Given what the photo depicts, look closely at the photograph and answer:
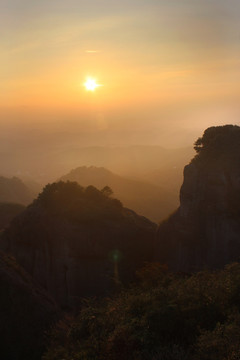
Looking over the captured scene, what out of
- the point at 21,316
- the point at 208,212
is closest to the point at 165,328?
the point at 21,316

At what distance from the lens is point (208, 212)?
96.4 ft

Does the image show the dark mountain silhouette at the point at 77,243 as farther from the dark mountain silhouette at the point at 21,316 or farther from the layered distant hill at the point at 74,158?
the layered distant hill at the point at 74,158

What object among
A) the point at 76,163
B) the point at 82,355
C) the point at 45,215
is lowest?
the point at 82,355

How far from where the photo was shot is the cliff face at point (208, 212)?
28203mm

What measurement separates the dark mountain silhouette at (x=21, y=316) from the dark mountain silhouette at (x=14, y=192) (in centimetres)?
7221

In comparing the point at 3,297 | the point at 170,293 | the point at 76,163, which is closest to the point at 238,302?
the point at 170,293

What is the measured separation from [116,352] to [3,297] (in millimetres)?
10861

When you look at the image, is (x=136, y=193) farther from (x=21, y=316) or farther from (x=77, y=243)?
(x=21, y=316)

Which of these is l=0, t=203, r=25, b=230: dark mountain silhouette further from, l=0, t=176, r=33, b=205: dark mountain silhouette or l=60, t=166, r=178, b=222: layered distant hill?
l=0, t=176, r=33, b=205: dark mountain silhouette

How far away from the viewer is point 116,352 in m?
12.2

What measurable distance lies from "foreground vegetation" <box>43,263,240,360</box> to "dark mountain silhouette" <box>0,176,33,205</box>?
80657mm

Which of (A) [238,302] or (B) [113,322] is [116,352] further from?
(A) [238,302]

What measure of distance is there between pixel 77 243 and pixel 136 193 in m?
58.9

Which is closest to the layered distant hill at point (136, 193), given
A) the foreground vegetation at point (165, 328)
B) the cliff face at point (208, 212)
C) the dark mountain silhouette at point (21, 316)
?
the cliff face at point (208, 212)
